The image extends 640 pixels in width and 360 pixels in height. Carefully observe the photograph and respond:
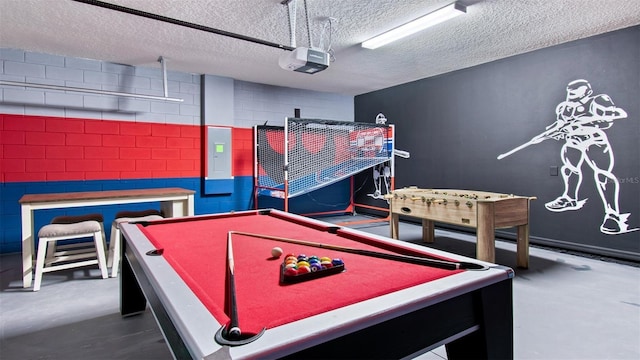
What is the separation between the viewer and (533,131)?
438 cm

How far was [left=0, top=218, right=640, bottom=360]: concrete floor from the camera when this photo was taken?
1978 mm

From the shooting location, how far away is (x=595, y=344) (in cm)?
202

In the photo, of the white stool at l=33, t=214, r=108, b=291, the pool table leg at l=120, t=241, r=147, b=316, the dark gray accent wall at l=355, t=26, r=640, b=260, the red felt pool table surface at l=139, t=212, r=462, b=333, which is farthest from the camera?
the dark gray accent wall at l=355, t=26, r=640, b=260

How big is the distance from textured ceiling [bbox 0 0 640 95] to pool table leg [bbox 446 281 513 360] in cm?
257

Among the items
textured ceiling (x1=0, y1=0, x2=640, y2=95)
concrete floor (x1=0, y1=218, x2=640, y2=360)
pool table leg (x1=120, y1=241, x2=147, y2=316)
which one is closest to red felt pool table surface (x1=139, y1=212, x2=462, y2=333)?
pool table leg (x1=120, y1=241, x2=147, y2=316)

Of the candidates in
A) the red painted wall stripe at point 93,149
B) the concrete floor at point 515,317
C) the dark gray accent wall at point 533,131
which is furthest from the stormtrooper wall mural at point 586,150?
the red painted wall stripe at point 93,149

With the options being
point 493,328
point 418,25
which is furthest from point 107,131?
point 493,328

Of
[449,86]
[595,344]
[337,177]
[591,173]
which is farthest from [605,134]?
[337,177]

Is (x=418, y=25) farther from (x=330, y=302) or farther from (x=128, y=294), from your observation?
(x=128, y=294)

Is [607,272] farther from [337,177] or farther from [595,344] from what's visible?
[337,177]

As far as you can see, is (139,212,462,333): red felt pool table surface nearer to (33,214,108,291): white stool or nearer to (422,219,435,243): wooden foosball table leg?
(33,214,108,291): white stool

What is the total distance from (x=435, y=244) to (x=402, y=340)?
3.67 metres

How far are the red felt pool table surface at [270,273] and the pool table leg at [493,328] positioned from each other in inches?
6.5

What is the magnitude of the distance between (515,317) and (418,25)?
269cm
